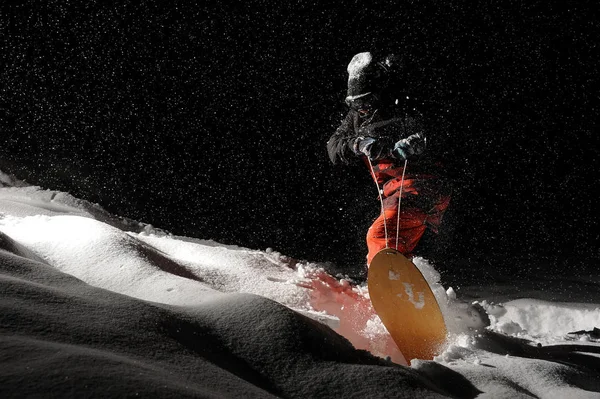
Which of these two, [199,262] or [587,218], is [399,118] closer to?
[199,262]

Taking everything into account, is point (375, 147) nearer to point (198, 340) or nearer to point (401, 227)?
point (401, 227)

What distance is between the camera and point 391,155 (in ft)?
7.92

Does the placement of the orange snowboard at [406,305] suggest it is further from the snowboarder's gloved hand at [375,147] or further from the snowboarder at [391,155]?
the snowboarder's gloved hand at [375,147]

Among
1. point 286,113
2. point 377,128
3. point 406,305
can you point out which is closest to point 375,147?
point 377,128

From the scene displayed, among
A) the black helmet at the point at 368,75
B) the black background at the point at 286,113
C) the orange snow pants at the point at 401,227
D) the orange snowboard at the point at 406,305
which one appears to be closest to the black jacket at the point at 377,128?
the black helmet at the point at 368,75

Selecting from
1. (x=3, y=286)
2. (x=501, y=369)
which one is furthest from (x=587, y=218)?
(x=3, y=286)

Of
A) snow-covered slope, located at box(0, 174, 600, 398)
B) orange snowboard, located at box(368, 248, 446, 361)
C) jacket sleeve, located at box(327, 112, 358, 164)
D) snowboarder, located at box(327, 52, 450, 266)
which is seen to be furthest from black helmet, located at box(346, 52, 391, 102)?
snow-covered slope, located at box(0, 174, 600, 398)

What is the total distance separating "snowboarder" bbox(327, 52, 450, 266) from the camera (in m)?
2.49

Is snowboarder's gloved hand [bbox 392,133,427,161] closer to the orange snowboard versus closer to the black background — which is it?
the orange snowboard

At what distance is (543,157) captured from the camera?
16.0 feet

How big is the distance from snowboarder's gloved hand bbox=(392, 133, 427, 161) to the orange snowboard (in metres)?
0.53

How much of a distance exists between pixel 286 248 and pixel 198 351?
122 inches

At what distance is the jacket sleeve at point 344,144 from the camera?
265 cm

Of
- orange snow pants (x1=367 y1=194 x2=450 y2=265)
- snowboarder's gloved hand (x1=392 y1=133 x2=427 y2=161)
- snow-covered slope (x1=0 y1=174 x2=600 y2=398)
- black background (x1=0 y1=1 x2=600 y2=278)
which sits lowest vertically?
snow-covered slope (x1=0 y1=174 x2=600 y2=398)
